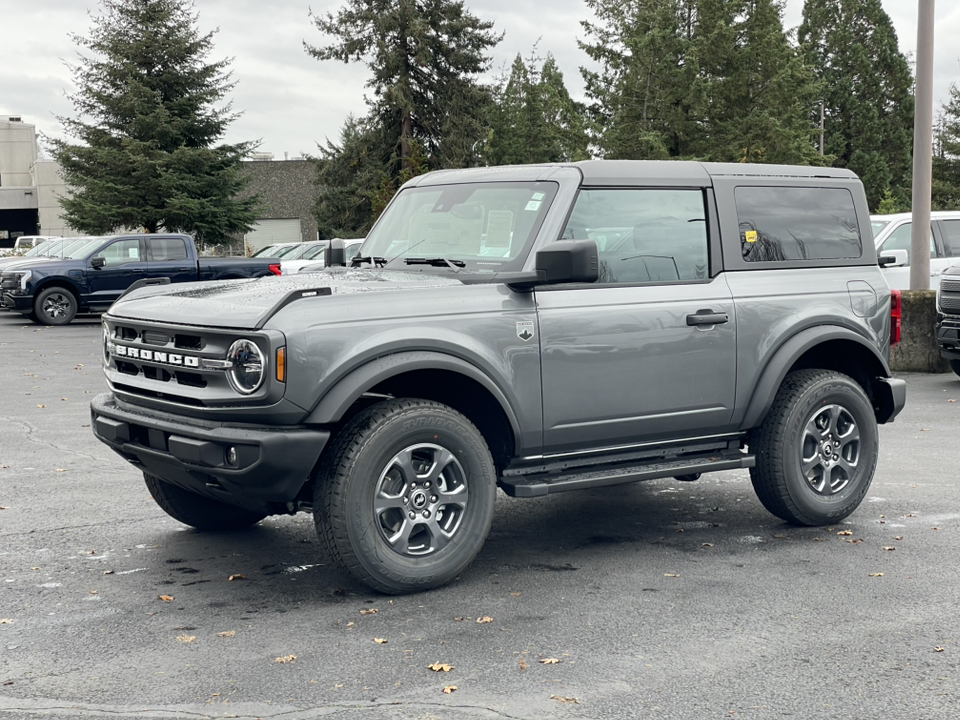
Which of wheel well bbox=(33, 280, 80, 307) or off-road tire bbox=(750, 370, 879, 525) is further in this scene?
wheel well bbox=(33, 280, 80, 307)

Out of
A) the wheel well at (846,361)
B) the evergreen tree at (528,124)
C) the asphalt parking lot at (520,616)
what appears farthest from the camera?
the evergreen tree at (528,124)

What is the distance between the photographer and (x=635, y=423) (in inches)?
232

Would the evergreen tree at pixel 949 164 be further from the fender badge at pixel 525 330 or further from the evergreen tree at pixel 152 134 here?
the fender badge at pixel 525 330

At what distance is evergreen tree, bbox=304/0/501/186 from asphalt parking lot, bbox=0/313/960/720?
130 ft

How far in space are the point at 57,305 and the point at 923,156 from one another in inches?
652

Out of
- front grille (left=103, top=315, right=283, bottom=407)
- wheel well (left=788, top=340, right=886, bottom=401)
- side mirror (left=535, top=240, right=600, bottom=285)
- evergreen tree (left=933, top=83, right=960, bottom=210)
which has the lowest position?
wheel well (left=788, top=340, right=886, bottom=401)

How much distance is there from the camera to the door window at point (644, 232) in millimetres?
5961

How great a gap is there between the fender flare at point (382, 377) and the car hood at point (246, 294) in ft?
1.13

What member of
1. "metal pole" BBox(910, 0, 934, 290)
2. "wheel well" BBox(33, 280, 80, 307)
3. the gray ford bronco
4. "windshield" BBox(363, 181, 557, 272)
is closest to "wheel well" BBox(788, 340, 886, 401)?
the gray ford bronco

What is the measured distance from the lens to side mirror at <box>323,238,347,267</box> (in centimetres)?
712

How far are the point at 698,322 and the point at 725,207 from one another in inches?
30.5

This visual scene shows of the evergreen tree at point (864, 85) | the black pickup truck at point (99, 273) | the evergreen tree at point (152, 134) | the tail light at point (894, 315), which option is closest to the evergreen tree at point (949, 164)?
the evergreen tree at point (864, 85)

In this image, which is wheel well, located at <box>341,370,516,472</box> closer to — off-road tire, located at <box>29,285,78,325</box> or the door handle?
the door handle

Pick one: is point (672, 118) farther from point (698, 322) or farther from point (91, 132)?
point (698, 322)
